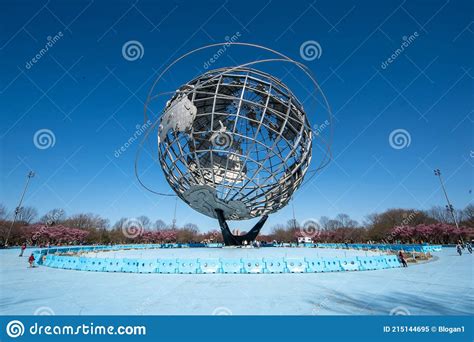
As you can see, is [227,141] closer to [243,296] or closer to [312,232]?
[243,296]

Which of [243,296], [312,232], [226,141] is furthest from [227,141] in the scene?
[312,232]

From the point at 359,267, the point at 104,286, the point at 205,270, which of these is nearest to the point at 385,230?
the point at 359,267

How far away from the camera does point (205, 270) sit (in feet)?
40.5

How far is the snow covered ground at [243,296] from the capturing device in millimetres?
5984

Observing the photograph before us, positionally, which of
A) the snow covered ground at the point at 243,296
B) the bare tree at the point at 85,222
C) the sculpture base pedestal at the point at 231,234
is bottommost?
the snow covered ground at the point at 243,296

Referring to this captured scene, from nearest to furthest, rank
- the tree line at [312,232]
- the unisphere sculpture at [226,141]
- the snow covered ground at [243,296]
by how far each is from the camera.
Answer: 1. the snow covered ground at [243,296]
2. the unisphere sculpture at [226,141]
3. the tree line at [312,232]

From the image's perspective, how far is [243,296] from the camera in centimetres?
732

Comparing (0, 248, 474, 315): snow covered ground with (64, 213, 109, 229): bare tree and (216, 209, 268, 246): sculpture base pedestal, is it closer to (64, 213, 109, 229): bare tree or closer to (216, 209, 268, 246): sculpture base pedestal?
(216, 209, 268, 246): sculpture base pedestal

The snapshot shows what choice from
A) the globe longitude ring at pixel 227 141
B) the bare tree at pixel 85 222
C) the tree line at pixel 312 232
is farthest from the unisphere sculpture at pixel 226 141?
the bare tree at pixel 85 222

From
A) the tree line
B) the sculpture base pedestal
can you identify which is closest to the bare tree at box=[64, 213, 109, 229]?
the tree line

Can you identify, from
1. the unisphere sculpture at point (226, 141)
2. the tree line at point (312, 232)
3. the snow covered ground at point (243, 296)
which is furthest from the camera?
the tree line at point (312, 232)

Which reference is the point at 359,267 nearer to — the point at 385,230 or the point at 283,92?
the point at 283,92

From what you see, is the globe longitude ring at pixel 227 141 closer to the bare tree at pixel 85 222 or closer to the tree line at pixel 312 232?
the tree line at pixel 312 232
